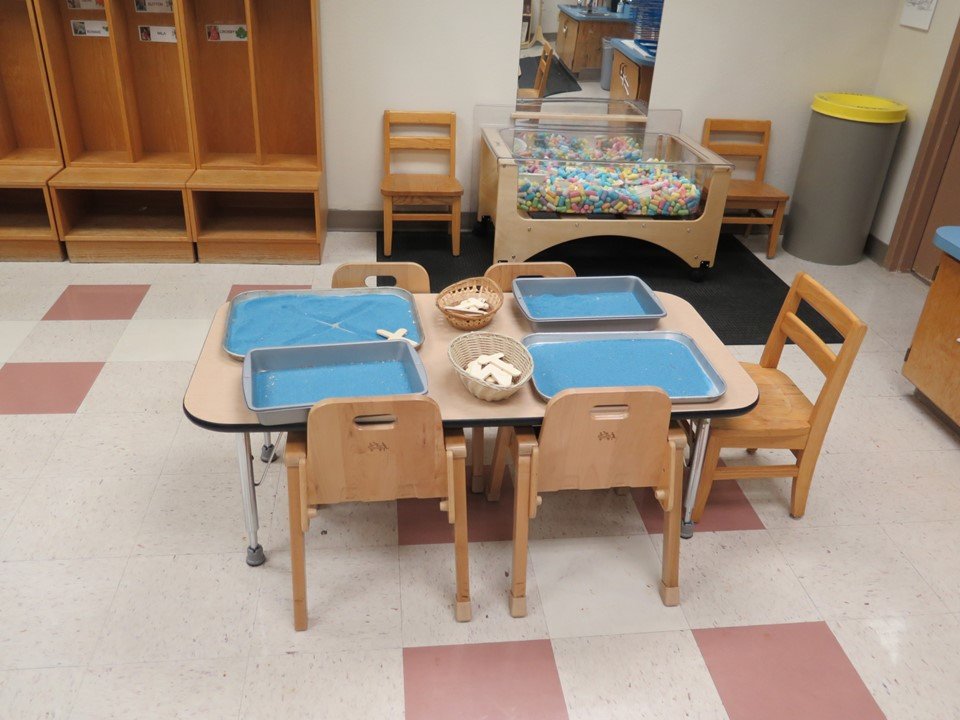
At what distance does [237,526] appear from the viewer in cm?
268

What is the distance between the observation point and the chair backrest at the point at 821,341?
245 cm

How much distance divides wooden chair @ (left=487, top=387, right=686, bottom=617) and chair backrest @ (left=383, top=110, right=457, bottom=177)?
3.08 meters

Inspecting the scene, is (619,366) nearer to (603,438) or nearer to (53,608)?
(603,438)

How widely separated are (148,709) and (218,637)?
27 cm

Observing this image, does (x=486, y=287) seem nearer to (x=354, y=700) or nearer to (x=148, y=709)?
(x=354, y=700)

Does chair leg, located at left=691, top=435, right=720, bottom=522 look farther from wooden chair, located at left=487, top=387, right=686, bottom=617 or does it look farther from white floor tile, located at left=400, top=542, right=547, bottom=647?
white floor tile, located at left=400, top=542, right=547, bottom=647

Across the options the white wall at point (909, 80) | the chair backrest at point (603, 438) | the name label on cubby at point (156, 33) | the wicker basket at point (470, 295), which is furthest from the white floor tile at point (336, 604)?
the white wall at point (909, 80)

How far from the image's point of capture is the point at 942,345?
329 cm

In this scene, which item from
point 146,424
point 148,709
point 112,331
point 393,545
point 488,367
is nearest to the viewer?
point 148,709

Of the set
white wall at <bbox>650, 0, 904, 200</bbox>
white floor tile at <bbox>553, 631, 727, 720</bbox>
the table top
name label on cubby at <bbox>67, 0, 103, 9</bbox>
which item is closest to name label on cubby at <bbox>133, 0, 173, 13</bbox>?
name label on cubby at <bbox>67, 0, 103, 9</bbox>

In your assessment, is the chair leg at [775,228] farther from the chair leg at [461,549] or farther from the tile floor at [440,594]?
the chair leg at [461,549]

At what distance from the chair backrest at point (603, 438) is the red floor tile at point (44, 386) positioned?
2.13 m

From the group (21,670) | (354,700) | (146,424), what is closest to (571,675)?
(354,700)

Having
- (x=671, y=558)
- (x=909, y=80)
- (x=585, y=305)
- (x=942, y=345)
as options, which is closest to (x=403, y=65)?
(x=585, y=305)
